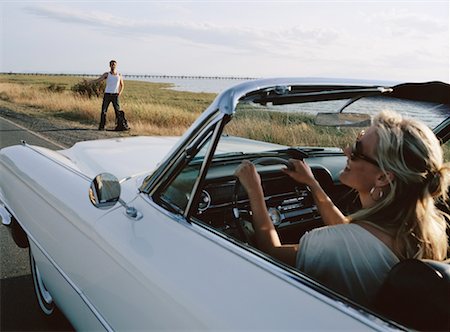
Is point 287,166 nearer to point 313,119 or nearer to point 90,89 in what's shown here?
point 313,119

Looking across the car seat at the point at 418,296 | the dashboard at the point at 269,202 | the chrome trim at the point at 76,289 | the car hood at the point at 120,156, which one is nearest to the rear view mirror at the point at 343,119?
the dashboard at the point at 269,202

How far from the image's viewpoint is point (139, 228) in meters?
2.00

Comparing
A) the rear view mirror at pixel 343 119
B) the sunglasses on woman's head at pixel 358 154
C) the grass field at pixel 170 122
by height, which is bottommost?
the grass field at pixel 170 122

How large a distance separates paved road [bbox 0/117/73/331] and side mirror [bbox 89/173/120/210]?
131 cm

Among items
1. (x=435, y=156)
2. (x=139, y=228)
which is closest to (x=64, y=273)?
(x=139, y=228)

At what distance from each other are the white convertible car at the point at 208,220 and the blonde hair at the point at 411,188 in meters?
0.27

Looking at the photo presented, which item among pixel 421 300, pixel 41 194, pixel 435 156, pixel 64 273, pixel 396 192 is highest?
pixel 435 156

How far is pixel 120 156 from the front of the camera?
3225mm

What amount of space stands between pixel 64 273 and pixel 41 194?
53 centimetres

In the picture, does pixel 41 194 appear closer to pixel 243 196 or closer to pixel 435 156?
pixel 243 196

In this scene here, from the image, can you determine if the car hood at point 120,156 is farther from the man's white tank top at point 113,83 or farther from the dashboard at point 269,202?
the man's white tank top at point 113,83

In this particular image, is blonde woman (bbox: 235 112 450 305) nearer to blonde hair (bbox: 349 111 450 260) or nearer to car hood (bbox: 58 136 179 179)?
blonde hair (bbox: 349 111 450 260)

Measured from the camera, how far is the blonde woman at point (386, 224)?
1.66 m

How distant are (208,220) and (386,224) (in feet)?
3.64
